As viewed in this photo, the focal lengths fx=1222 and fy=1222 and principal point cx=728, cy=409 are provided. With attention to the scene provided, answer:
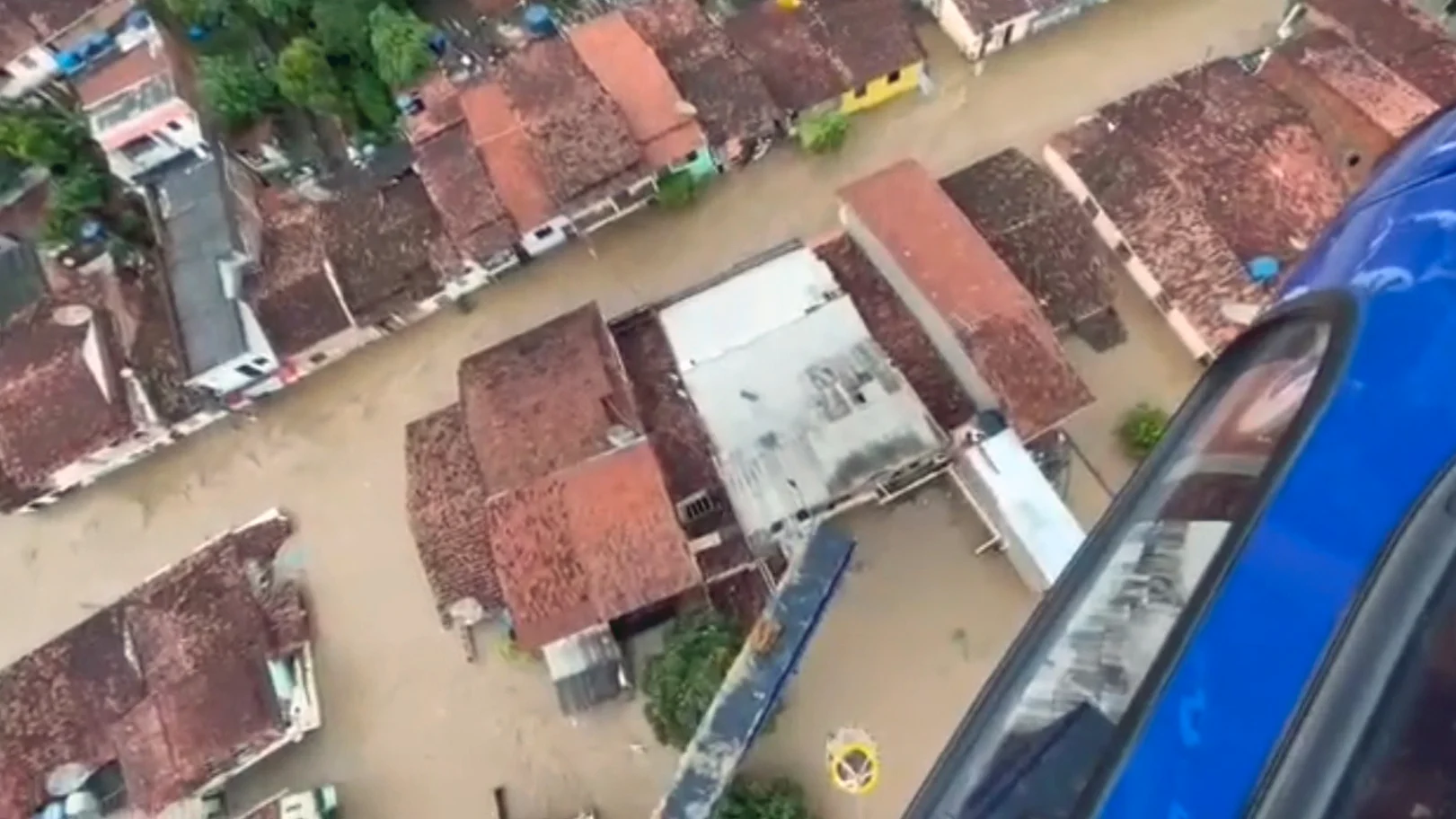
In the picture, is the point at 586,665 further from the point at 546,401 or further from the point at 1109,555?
the point at 1109,555

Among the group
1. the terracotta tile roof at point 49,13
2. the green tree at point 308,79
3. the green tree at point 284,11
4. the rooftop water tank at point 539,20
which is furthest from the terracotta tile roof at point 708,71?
the terracotta tile roof at point 49,13

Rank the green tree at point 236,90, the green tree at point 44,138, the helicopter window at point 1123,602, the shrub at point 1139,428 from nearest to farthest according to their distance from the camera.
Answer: the helicopter window at point 1123,602
the shrub at point 1139,428
the green tree at point 236,90
the green tree at point 44,138

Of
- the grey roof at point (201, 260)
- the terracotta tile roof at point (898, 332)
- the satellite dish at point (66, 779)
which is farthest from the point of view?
the grey roof at point (201, 260)

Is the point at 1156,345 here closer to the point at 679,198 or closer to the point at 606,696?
the point at 679,198

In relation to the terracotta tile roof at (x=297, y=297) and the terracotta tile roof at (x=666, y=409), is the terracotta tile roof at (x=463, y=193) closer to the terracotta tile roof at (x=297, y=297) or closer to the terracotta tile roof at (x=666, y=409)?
the terracotta tile roof at (x=297, y=297)

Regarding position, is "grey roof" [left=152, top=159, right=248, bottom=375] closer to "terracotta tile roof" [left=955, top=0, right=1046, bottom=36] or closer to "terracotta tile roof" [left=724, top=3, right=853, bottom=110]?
"terracotta tile roof" [left=724, top=3, right=853, bottom=110]

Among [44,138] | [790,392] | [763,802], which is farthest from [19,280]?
[763,802]
